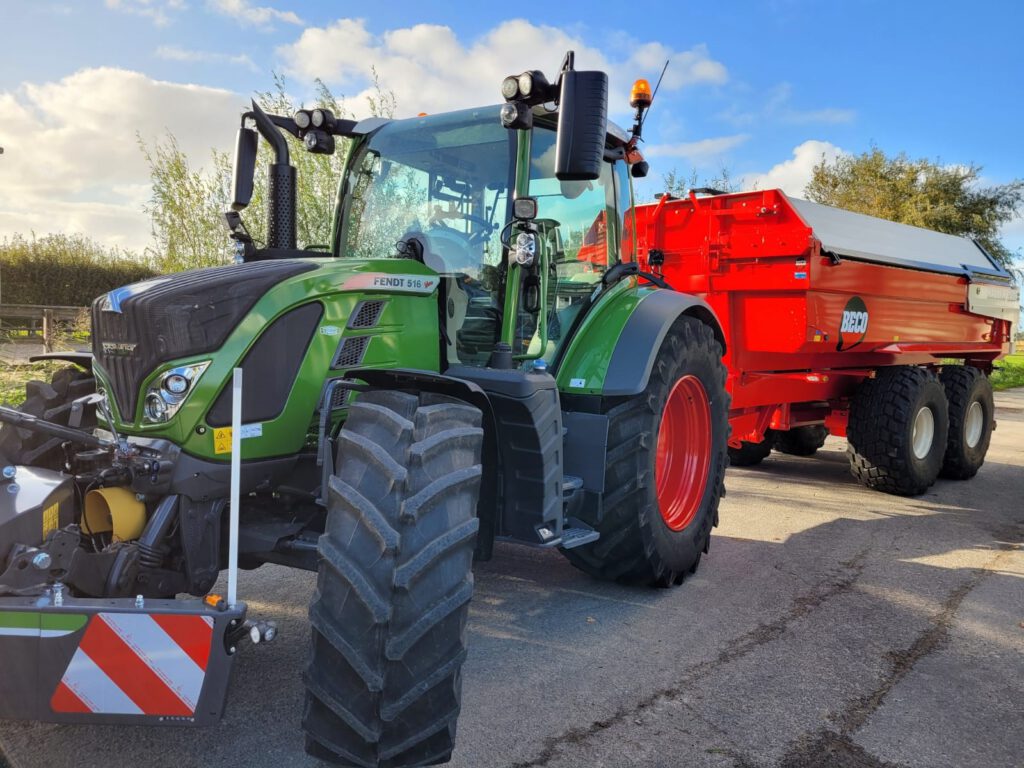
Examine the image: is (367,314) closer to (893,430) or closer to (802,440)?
(893,430)

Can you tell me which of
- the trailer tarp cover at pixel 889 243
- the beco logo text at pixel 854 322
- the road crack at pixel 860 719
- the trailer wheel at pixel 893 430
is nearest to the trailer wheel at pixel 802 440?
the trailer wheel at pixel 893 430

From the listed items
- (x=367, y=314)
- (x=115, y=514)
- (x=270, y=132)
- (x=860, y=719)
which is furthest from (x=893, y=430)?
(x=115, y=514)

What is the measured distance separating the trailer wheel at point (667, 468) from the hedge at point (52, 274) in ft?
73.1

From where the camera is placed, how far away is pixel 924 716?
3135 mm

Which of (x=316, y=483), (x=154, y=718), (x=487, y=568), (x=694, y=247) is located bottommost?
(x=487, y=568)

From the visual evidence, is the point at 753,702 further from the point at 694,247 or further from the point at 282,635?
the point at 694,247

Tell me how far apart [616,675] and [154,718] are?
1.86 m

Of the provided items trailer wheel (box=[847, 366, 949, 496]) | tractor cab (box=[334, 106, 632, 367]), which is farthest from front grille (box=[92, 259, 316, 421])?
trailer wheel (box=[847, 366, 949, 496])

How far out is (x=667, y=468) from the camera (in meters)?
4.75

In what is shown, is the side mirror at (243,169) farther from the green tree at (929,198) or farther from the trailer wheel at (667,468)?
the green tree at (929,198)

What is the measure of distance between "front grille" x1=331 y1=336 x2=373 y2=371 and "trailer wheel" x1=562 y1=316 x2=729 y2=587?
133cm

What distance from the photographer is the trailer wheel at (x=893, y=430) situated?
7051mm

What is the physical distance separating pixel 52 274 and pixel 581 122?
1011 inches

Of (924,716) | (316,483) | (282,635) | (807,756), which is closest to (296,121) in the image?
(316,483)
